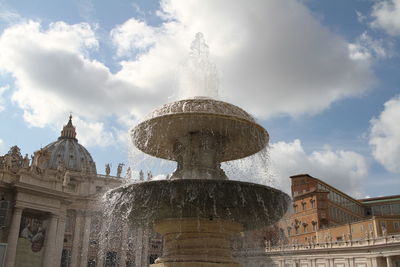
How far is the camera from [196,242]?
37.2 feet

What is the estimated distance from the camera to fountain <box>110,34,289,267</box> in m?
10.9

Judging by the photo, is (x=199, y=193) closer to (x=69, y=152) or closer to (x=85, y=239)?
(x=85, y=239)

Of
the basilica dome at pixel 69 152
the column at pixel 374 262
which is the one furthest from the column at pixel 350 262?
the basilica dome at pixel 69 152

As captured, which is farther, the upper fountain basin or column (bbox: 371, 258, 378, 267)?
column (bbox: 371, 258, 378, 267)

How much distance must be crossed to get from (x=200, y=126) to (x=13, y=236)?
2854 cm

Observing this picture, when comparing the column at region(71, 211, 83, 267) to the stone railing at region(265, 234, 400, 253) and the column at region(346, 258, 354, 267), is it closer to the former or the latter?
the stone railing at region(265, 234, 400, 253)

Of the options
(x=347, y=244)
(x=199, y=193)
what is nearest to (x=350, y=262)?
(x=347, y=244)

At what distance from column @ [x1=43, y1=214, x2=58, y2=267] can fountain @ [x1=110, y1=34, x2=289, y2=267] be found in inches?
1127

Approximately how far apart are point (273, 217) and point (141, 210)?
13.6ft

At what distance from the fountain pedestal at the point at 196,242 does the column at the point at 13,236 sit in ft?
89.1

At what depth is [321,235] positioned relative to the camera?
158 ft

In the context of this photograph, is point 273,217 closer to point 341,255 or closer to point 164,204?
point 164,204

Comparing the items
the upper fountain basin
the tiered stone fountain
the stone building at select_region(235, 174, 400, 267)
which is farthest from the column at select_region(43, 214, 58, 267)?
the tiered stone fountain

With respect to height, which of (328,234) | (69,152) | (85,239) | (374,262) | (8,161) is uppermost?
(69,152)
